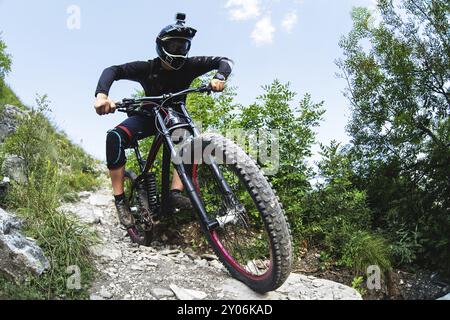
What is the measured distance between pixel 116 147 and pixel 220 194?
1594mm

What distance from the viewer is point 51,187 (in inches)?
220

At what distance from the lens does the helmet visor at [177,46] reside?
4.57 m

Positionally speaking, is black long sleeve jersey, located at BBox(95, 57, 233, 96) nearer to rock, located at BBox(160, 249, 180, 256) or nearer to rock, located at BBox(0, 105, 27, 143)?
rock, located at BBox(160, 249, 180, 256)

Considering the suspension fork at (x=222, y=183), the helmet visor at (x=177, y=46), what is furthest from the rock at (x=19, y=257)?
the helmet visor at (x=177, y=46)

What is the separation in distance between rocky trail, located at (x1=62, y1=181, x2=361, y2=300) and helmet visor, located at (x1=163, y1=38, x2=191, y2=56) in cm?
224

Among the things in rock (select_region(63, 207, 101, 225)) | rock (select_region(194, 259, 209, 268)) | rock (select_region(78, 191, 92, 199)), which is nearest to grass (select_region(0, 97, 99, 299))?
rock (select_region(78, 191, 92, 199))

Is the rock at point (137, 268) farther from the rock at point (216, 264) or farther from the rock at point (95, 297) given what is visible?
the rock at point (216, 264)

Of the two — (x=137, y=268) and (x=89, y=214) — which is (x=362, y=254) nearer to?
(x=137, y=268)

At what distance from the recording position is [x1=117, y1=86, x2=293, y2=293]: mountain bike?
3.41m

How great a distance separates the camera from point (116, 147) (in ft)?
16.2

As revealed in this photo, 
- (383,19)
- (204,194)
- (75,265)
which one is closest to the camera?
(75,265)

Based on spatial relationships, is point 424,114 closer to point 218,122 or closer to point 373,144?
point 373,144
